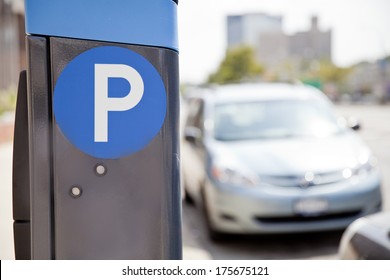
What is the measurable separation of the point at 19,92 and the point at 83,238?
397mm

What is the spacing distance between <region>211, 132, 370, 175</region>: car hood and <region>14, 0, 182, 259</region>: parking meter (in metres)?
2.76

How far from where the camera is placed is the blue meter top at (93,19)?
1103 millimetres

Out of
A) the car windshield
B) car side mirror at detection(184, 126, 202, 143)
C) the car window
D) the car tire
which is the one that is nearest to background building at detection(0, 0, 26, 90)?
the car window

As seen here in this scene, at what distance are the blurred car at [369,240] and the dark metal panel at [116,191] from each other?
4.11ft

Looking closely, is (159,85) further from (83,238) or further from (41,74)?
(83,238)

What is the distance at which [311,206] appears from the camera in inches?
147

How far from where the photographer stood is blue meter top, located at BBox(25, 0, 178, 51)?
1.10m

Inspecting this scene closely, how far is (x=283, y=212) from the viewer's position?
12.1ft

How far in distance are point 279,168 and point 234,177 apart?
1.16 ft

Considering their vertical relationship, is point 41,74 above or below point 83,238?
above

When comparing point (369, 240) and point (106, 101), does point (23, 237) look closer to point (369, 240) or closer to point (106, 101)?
point (106, 101)

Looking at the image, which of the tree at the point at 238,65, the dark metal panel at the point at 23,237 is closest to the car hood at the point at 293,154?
the dark metal panel at the point at 23,237
